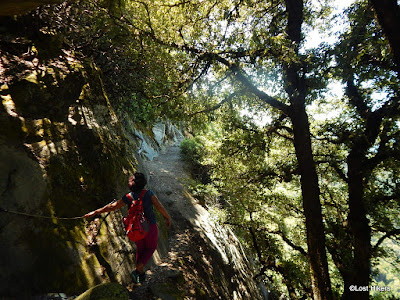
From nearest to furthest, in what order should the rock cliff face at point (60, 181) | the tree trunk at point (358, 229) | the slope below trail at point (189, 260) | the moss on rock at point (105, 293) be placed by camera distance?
the moss on rock at point (105, 293) → the rock cliff face at point (60, 181) → the slope below trail at point (189, 260) → the tree trunk at point (358, 229)

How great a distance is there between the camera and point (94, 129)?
5.44 m

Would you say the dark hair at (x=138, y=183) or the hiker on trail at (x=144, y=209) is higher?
the dark hair at (x=138, y=183)

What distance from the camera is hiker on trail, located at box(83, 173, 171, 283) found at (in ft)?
12.4

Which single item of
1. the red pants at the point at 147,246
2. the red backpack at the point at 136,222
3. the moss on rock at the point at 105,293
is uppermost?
the red backpack at the point at 136,222

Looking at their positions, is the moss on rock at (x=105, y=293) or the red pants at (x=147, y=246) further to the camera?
the red pants at (x=147, y=246)

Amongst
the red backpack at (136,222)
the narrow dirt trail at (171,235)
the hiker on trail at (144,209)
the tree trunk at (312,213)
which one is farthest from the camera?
the tree trunk at (312,213)

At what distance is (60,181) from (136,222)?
72.3 inches

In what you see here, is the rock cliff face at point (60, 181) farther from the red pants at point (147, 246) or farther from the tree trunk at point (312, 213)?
the tree trunk at point (312, 213)

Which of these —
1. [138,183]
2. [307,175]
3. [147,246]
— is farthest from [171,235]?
[307,175]

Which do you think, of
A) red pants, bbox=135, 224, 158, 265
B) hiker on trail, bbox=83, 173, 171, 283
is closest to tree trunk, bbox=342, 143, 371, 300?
hiker on trail, bbox=83, 173, 171, 283

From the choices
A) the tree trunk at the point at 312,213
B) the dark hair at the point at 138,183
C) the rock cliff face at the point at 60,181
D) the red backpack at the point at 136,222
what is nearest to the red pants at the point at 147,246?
the red backpack at the point at 136,222

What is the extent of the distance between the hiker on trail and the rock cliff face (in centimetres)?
56

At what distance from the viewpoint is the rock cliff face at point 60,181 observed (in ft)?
10.5

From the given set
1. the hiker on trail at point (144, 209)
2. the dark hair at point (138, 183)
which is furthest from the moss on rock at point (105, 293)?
the dark hair at point (138, 183)
